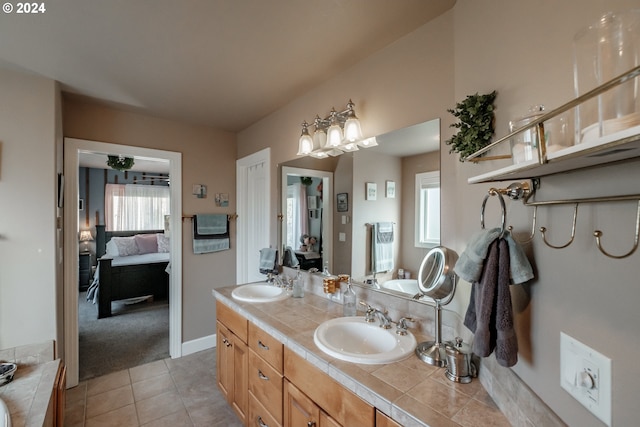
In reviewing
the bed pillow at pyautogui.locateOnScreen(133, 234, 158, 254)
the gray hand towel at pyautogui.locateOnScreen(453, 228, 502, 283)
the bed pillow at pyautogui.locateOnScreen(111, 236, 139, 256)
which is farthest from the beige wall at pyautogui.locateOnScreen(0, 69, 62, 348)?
the bed pillow at pyautogui.locateOnScreen(133, 234, 158, 254)

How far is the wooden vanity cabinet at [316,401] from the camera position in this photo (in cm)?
102

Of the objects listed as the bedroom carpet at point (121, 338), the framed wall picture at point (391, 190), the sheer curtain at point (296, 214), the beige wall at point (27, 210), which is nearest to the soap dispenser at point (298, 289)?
the sheer curtain at point (296, 214)

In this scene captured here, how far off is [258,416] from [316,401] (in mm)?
676

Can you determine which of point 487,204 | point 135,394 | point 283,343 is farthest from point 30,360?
point 487,204

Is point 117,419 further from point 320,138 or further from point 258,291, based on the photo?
point 320,138

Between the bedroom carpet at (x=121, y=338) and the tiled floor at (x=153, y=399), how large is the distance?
197 mm

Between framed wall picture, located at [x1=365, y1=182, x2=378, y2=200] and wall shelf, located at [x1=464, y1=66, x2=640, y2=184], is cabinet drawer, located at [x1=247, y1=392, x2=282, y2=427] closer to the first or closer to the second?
framed wall picture, located at [x1=365, y1=182, x2=378, y2=200]

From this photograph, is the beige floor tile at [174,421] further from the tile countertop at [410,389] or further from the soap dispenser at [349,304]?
the soap dispenser at [349,304]


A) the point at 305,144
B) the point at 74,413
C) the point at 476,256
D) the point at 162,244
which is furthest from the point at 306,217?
the point at 162,244

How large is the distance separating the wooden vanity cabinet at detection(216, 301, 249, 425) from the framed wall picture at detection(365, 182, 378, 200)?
1.10 metres

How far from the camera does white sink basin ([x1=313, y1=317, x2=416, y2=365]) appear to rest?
116 cm

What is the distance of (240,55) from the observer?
171 centimetres

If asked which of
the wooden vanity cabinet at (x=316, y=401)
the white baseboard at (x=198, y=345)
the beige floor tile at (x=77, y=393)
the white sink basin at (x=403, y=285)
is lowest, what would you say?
the beige floor tile at (x=77, y=393)

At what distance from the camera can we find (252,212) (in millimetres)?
3092
